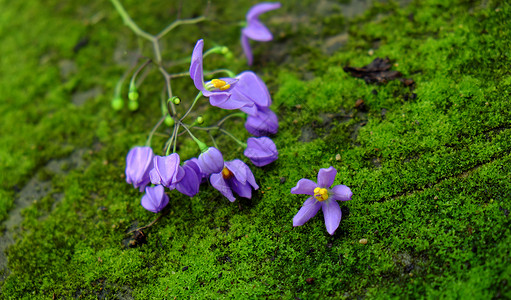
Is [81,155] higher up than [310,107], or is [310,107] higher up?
[310,107]

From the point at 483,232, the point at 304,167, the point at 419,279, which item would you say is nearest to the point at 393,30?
the point at 304,167

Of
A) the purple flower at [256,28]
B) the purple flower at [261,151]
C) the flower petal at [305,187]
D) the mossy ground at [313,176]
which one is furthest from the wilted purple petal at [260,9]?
the flower petal at [305,187]

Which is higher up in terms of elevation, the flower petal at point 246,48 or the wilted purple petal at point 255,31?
the wilted purple petal at point 255,31

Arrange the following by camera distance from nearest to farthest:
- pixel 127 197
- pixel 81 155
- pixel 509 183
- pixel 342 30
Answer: pixel 509 183
pixel 127 197
pixel 81 155
pixel 342 30

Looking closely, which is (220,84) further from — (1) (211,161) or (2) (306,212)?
(2) (306,212)

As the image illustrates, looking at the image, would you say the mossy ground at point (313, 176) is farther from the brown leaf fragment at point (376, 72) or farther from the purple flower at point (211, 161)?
the purple flower at point (211, 161)

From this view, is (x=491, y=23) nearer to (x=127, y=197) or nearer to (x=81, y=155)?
(x=127, y=197)
